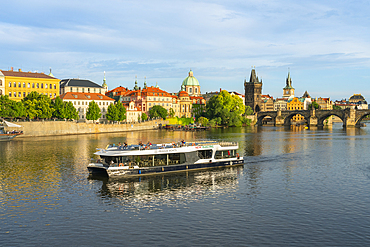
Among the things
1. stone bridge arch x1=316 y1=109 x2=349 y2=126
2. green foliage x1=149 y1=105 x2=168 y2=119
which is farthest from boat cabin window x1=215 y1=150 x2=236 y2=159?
stone bridge arch x1=316 y1=109 x2=349 y2=126

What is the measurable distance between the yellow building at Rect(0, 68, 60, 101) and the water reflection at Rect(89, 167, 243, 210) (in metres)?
97.0

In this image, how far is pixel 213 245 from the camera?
2352 cm

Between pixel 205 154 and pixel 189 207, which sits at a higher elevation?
pixel 205 154

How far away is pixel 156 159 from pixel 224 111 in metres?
127

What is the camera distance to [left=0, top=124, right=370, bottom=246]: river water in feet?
81.3

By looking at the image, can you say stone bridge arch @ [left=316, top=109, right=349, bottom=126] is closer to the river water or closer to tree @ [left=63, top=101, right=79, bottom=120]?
tree @ [left=63, top=101, right=79, bottom=120]

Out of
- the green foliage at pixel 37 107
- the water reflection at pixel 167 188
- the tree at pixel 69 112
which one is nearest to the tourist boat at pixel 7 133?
the green foliage at pixel 37 107

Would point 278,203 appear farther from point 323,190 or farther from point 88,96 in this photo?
point 88,96

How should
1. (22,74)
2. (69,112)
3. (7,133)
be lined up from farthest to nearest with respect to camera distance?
(22,74) < (69,112) < (7,133)

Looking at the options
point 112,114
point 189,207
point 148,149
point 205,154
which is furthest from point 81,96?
point 189,207

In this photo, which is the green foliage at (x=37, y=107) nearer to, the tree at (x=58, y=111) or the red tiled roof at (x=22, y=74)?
the tree at (x=58, y=111)

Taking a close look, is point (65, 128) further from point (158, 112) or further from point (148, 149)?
point (148, 149)

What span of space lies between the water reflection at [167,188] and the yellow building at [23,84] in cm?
9697

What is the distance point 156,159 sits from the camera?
45250 millimetres
